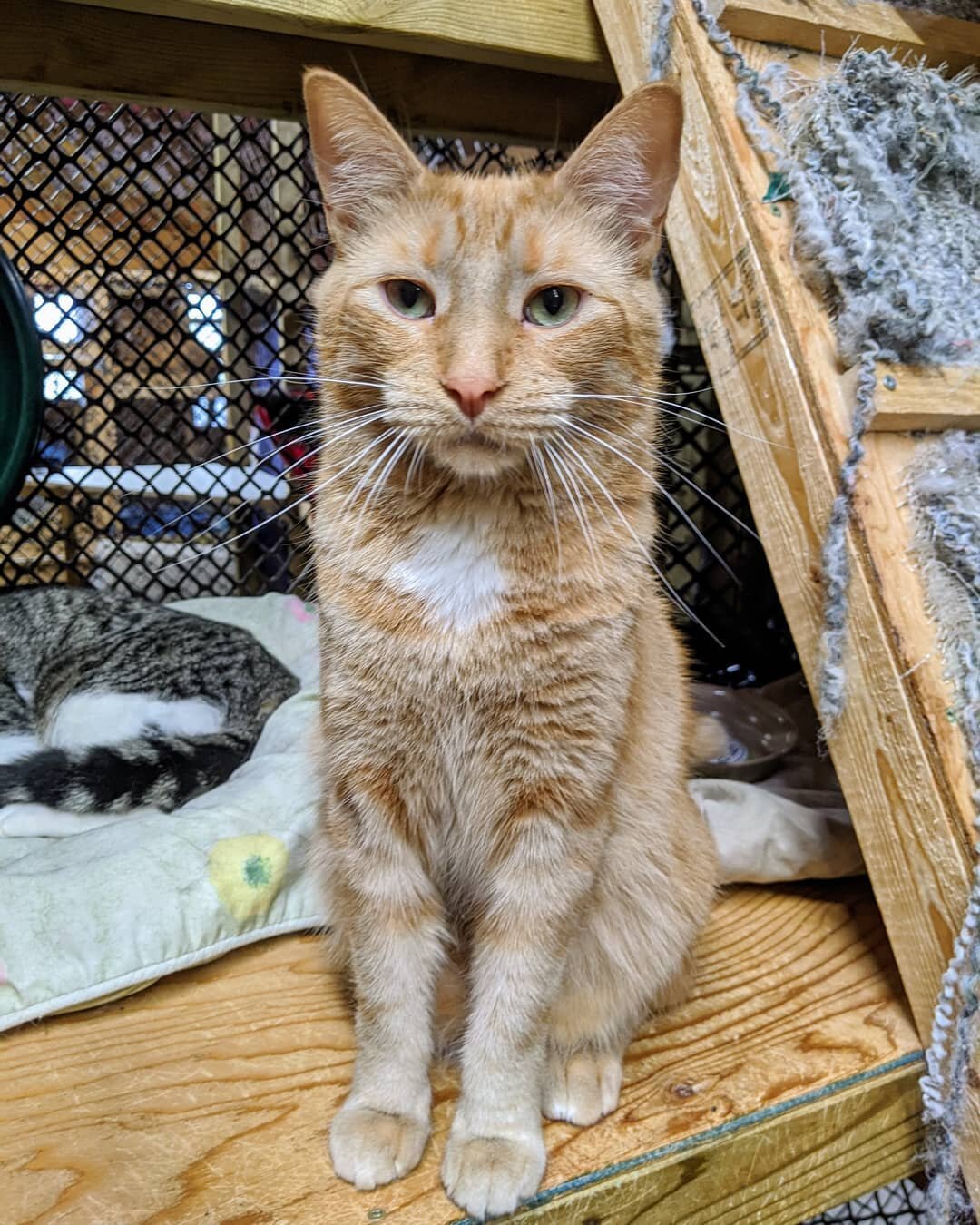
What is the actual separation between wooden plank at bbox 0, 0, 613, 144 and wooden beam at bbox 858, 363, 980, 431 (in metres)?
0.79

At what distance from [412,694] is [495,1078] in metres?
0.38

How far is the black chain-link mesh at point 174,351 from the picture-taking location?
6.02ft

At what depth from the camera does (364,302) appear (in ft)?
2.80

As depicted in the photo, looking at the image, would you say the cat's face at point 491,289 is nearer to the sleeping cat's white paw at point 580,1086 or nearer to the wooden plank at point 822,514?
the wooden plank at point 822,514

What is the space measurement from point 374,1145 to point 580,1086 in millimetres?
226

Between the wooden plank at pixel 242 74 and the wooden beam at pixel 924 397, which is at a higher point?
the wooden plank at pixel 242 74

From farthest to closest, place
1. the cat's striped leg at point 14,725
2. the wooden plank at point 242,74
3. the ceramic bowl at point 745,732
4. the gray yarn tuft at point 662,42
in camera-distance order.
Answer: the cat's striped leg at point 14,725
the ceramic bowl at point 745,732
the wooden plank at point 242,74
the gray yarn tuft at point 662,42

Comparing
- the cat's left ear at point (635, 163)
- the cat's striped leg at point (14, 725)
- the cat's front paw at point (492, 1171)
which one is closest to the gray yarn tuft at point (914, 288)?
the cat's left ear at point (635, 163)

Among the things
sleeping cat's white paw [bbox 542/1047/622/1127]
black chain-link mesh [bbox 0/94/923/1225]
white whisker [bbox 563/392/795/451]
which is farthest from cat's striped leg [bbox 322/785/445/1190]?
black chain-link mesh [bbox 0/94/923/1225]

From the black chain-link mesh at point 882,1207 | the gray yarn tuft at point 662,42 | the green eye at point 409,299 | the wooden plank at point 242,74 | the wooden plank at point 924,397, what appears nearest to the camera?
the green eye at point 409,299

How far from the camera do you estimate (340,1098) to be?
939 mm

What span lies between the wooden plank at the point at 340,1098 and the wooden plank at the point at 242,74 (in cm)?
128

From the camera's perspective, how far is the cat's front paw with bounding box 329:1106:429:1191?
82 cm

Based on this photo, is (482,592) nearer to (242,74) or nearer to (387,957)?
(387,957)
